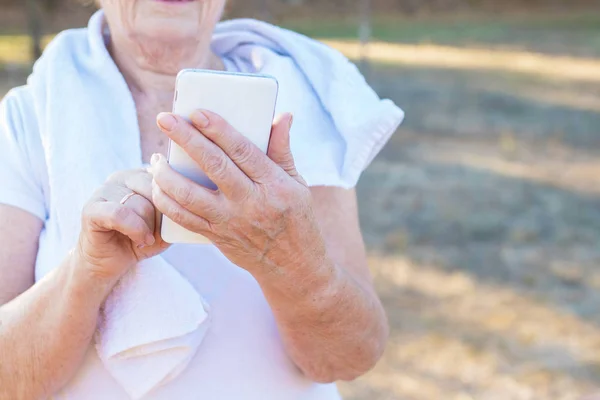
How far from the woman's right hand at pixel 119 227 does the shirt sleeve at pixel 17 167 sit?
0.25 m

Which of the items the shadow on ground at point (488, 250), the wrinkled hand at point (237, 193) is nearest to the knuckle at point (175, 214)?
the wrinkled hand at point (237, 193)

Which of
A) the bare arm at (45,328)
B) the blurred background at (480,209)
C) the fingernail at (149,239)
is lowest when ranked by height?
the blurred background at (480,209)

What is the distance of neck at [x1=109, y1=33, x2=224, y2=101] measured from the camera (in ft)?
5.18

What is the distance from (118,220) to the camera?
115 centimetres

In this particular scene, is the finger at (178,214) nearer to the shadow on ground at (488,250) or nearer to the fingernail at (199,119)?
the fingernail at (199,119)

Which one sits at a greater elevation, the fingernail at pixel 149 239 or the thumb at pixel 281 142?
the thumb at pixel 281 142

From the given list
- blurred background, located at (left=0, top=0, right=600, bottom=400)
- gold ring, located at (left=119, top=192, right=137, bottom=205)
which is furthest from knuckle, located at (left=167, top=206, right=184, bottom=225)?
blurred background, located at (left=0, top=0, right=600, bottom=400)

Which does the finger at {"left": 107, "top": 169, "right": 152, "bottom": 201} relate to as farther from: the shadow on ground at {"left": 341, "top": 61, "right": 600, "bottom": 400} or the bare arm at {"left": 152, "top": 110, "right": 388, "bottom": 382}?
the shadow on ground at {"left": 341, "top": 61, "right": 600, "bottom": 400}

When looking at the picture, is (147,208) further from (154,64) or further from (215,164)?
(154,64)

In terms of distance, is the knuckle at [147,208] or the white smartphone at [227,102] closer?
the white smartphone at [227,102]

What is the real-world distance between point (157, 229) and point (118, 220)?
3.2 inches

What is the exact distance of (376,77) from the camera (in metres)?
8.77

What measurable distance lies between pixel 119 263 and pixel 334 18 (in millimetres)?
11232

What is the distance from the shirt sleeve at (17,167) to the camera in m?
1.45
